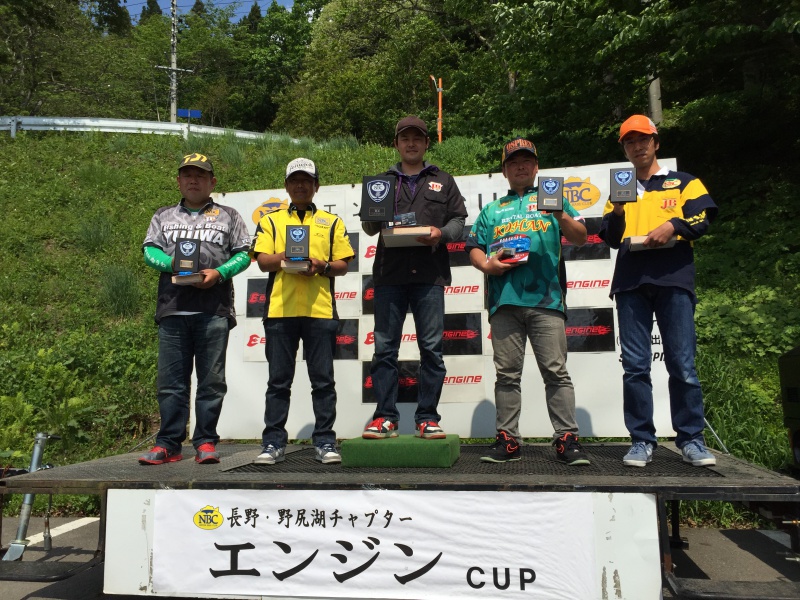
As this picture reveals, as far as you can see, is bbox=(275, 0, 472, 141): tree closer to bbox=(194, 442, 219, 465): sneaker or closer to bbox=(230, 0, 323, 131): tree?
bbox=(230, 0, 323, 131): tree

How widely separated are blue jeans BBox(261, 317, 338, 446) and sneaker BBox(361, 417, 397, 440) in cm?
24

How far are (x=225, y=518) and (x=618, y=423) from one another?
2818 millimetres

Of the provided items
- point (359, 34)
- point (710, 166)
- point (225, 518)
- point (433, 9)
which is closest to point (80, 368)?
point (225, 518)

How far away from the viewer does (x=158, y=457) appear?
3436 millimetres

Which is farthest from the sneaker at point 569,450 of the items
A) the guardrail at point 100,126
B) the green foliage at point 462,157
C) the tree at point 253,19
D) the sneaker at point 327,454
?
the tree at point 253,19

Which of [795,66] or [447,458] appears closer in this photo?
[447,458]

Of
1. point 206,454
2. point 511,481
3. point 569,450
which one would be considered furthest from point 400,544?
point 206,454

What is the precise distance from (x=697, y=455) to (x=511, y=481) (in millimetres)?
977

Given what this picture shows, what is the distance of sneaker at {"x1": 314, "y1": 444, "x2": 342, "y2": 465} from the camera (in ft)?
10.9

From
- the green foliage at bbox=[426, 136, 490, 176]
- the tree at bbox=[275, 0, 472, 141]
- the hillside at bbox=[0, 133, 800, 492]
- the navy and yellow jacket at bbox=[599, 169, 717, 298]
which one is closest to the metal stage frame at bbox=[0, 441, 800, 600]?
the navy and yellow jacket at bbox=[599, 169, 717, 298]

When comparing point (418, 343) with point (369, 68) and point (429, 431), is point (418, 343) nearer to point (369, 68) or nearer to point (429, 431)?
point (429, 431)

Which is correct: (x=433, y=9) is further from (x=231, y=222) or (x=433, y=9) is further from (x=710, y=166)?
(x=231, y=222)

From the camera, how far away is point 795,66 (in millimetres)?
8914

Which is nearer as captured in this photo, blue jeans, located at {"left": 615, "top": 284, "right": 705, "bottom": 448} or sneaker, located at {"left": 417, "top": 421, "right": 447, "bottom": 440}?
blue jeans, located at {"left": 615, "top": 284, "right": 705, "bottom": 448}
